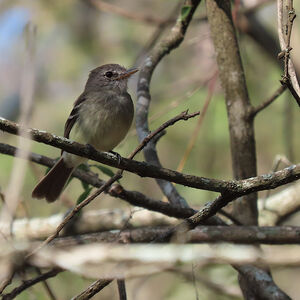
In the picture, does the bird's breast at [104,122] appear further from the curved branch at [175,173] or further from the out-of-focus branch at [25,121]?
the out-of-focus branch at [25,121]

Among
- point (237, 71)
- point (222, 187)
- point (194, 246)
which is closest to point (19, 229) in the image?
point (194, 246)

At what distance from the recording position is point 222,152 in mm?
5750

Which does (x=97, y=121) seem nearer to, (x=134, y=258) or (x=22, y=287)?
(x=22, y=287)

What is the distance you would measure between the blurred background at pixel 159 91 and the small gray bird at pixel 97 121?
0.24 meters

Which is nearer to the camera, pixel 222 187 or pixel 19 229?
pixel 222 187

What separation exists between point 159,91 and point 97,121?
2.25 metres

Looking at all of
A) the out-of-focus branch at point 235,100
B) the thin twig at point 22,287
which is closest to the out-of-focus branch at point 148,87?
the out-of-focus branch at point 235,100

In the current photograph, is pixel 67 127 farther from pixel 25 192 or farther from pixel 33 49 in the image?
pixel 33 49

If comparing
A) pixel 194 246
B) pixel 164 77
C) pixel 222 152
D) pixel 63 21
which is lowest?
pixel 194 246

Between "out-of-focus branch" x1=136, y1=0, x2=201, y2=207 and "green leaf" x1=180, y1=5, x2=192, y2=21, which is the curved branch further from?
"green leaf" x1=180, y1=5, x2=192, y2=21

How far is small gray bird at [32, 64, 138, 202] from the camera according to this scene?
423 cm

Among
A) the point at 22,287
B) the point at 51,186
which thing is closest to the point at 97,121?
the point at 51,186

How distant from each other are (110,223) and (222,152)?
1.87 meters

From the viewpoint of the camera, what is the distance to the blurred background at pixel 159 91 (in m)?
Answer: 4.82
